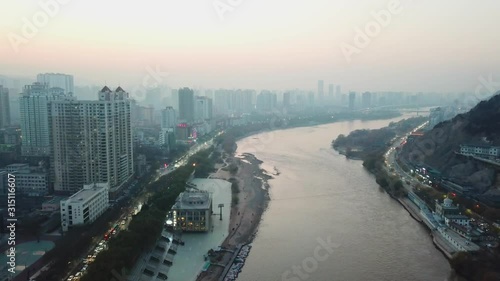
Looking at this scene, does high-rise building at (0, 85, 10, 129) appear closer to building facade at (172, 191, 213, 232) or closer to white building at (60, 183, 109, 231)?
white building at (60, 183, 109, 231)

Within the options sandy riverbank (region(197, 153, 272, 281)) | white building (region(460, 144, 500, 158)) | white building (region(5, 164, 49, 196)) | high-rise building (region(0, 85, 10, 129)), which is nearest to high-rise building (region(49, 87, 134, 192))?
white building (region(5, 164, 49, 196))

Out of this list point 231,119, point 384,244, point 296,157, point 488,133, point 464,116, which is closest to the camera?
point 384,244

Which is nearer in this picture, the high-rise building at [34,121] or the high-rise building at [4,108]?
the high-rise building at [34,121]

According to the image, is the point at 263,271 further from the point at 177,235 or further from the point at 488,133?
the point at 488,133

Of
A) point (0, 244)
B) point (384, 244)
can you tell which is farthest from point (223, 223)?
point (0, 244)

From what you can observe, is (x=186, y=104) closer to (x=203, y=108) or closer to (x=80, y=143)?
(x=203, y=108)

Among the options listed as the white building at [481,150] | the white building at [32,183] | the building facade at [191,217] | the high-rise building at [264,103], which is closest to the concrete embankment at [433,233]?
the white building at [481,150]

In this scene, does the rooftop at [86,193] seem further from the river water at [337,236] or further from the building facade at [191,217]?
the river water at [337,236]
